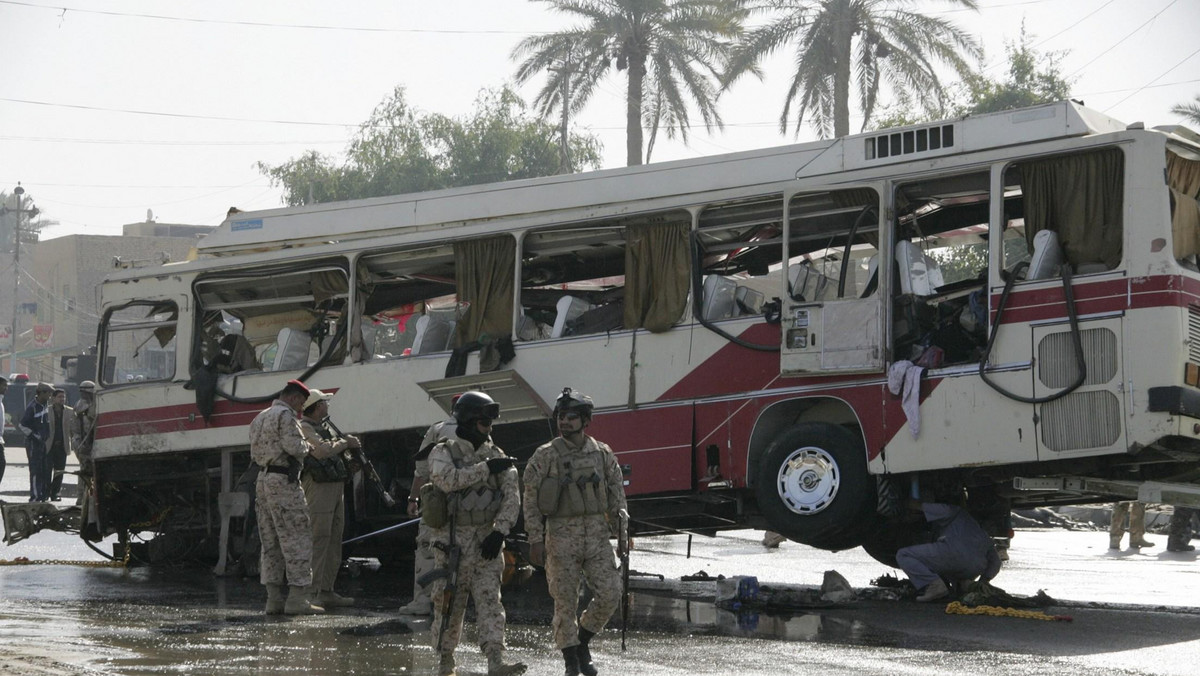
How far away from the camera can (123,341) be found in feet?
51.9

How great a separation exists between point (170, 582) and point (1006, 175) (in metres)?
8.56

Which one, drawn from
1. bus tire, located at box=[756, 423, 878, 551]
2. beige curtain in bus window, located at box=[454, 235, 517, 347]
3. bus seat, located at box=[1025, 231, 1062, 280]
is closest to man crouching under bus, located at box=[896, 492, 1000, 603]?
bus tire, located at box=[756, 423, 878, 551]

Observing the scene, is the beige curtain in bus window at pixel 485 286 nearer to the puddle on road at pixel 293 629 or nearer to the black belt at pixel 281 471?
the puddle on road at pixel 293 629

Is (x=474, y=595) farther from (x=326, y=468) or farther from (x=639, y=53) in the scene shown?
(x=639, y=53)

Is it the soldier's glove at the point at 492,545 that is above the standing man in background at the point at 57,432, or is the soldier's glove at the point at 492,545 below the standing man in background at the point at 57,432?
below

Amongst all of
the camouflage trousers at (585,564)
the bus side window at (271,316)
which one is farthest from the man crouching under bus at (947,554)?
the bus side window at (271,316)

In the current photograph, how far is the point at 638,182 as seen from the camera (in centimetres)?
1285

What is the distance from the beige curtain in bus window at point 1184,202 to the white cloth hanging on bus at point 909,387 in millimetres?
2016

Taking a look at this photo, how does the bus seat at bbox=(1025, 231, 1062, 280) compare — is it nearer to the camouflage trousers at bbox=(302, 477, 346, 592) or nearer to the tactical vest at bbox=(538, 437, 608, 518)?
the tactical vest at bbox=(538, 437, 608, 518)

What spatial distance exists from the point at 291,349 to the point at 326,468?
288 cm

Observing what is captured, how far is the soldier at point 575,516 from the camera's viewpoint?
8602mm

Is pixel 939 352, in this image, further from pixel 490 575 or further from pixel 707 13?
pixel 707 13

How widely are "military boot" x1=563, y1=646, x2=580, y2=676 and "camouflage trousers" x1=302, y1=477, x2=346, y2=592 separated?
14.2ft

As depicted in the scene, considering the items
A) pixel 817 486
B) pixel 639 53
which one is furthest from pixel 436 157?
pixel 817 486
